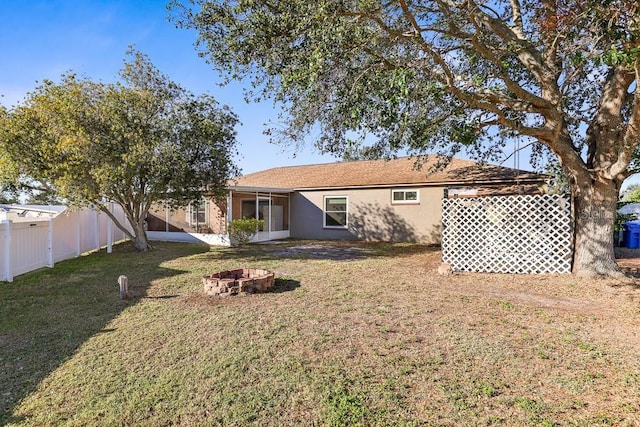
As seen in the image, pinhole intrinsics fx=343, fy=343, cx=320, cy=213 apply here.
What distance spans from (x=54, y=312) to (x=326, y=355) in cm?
Result: 479

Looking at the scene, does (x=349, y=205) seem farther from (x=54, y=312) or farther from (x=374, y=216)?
(x=54, y=312)

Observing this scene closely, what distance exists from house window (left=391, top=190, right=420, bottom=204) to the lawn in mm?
8097

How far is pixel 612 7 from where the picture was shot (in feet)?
17.2

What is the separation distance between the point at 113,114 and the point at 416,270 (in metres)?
9.47

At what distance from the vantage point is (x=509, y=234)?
8.52 meters

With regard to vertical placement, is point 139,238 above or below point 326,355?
above

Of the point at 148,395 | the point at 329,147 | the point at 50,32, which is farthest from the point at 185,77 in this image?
the point at 148,395

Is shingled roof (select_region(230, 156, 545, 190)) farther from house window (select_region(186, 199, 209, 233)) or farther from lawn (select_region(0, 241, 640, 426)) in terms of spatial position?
lawn (select_region(0, 241, 640, 426))

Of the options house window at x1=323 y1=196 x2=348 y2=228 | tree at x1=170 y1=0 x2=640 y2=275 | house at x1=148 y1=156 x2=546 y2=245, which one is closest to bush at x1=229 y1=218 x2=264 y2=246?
house at x1=148 y1=156 x2=546 y2=245

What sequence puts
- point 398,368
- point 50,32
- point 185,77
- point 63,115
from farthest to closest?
point 185,77 → point 63,115 → point 50,32 → point 398,368

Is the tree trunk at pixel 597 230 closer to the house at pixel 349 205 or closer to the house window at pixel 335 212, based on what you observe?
the house at pixel 349 205

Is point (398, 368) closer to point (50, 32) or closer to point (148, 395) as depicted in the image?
point (148, 395)

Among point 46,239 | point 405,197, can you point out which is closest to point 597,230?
point 405,197

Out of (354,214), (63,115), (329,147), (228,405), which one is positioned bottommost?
(228,405)
